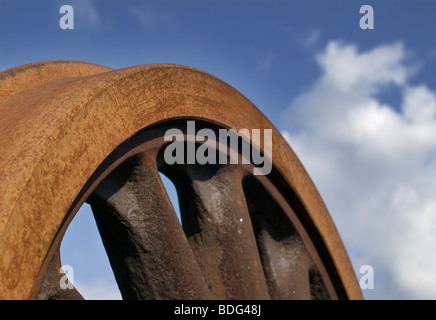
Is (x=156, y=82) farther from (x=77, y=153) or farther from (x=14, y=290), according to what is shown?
(x=14, y=290)

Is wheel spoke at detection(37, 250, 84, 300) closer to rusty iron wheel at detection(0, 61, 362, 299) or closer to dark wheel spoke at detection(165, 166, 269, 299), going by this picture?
rusty iron wheel at detection(0, 61, 362, 299)

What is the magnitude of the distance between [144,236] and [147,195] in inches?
6.3

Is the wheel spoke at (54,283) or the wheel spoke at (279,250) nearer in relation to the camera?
the wheel spoke at (54,283)

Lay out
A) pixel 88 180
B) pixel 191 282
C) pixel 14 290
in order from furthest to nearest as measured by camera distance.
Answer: pixel 191 282 < pixel 88 180 < pixel 14 290

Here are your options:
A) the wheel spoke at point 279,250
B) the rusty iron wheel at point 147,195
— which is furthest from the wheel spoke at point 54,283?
the wheel spoke at point 279,250

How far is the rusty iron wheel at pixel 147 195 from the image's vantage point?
1.74 metres

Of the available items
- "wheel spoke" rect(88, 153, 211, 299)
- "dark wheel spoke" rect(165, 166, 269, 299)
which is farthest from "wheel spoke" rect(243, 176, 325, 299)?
"wheel spoke" rect(88, 153, 211, 299)

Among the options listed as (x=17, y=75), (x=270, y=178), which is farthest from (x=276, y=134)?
(x=17, y=75)

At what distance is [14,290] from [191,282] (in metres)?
0.88

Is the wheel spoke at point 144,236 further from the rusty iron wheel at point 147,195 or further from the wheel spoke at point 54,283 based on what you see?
the wheel spoke at point 54,283

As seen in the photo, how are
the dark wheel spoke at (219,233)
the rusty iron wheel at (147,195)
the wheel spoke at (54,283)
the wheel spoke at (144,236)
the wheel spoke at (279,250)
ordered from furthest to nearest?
the wheel spoke at (279,250), the dark wheel spoke at (219,233), the wheel spoke at (144,236), the wheel spoke at (54,283), the rusty iron wheel at (147,195)

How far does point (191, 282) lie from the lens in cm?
239

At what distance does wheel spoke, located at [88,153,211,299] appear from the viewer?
7.54 ft

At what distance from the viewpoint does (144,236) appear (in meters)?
2.33
